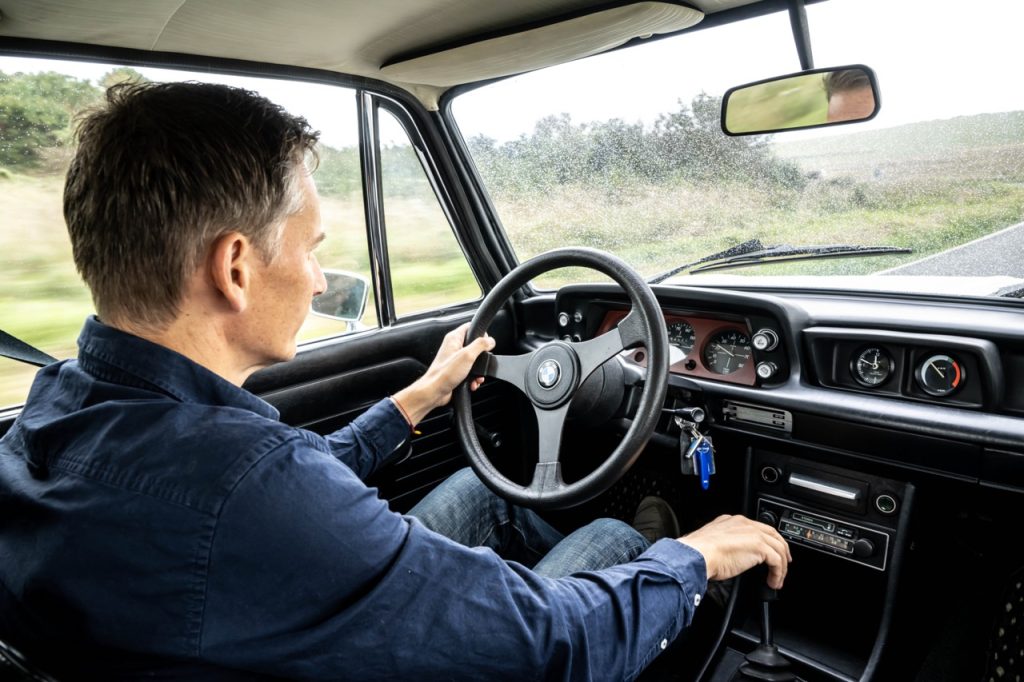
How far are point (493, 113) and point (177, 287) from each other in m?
2.41

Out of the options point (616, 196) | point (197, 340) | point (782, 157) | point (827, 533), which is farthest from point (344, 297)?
point (827, 533)

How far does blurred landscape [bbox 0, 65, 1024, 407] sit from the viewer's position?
214 cm

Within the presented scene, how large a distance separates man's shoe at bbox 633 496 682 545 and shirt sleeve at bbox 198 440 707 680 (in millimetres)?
1413

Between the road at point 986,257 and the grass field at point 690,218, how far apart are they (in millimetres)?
29

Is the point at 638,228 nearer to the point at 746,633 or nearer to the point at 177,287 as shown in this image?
the point at 746,633

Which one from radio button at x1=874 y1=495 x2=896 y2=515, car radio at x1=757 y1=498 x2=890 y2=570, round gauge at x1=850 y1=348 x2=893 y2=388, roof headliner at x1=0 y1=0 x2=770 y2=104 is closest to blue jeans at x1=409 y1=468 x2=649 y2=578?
car radio at x1=757 y1=498 x2=890 y2=570

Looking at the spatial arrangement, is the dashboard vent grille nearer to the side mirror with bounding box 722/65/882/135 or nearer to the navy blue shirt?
the side mirror with bounding box 722/65/882/135

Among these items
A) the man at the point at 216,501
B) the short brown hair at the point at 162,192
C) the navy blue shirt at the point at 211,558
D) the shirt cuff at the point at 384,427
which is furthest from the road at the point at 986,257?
the short brown hair at the point at 162,192

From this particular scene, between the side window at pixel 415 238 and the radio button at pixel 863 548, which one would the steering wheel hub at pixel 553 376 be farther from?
Result: the side window at pixel 415 238

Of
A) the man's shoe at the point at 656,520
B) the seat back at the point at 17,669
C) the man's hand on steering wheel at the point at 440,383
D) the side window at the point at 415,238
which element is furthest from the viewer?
the side window at the point at 415,238

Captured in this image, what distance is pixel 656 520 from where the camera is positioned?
259 centimetres

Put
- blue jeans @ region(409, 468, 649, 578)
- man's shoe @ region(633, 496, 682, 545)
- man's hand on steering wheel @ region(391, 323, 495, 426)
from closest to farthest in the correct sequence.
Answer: blue jeans @ region(409, 468, 649, 578) → man's hand on steering wheel @ region(391, 323, 495, 426) → man's shoe @ region(633, 496, 682, 545)

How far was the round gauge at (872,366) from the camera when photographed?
2.13m

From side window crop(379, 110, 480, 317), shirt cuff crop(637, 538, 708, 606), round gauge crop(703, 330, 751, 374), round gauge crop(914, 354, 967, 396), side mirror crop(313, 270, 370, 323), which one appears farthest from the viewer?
side window crop(379, 110, 480, 317)
